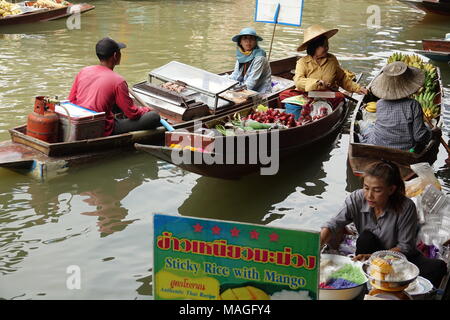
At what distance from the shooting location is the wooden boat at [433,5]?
52.2 feet

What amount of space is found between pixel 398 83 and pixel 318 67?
1.42m

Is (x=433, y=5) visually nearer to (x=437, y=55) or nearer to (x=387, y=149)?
(x=437, y=55)

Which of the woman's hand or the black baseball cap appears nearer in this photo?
the woman's hand

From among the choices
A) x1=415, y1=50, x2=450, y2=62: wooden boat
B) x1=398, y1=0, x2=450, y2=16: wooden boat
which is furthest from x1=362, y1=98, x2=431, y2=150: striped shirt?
x1=398, y1=0, x2=450, y2=16: wooden boat

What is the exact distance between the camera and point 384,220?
414 centimetres

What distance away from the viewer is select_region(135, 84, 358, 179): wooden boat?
5562mm

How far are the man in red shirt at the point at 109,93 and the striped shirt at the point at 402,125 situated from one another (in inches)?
98.7

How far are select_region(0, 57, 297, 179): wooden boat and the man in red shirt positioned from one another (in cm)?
14

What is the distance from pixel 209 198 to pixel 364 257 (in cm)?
248

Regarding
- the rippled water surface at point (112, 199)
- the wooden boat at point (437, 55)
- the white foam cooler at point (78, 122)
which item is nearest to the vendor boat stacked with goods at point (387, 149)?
the rippled water surface at point (112, 199)

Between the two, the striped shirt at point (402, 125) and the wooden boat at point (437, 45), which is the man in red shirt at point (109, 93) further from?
the wooden boat at point (437, 45)

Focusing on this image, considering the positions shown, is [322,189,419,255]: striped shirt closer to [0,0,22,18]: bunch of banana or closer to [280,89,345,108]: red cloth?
[280,89,345,108]: red cloth

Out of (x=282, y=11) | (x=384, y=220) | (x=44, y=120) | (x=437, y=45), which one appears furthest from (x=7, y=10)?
(x=384, y=220)
